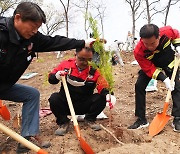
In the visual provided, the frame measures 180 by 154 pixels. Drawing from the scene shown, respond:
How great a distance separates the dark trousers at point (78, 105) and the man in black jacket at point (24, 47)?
17.9 inches

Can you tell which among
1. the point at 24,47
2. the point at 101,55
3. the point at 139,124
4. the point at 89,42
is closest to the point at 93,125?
the point at 139,124

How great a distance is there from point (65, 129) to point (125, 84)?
3.71 meters

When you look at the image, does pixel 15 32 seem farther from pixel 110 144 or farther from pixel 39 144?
pixel 110 144

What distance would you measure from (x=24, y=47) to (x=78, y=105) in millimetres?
1372

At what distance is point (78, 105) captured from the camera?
4.28 meters

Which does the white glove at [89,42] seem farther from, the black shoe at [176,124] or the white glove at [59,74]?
the black shoe at [176,124]

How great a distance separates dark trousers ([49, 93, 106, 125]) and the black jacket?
83cm

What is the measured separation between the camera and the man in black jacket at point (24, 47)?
9.94 ft

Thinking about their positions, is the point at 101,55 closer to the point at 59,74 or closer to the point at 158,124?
the point at 59,74

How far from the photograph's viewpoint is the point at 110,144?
3832mm

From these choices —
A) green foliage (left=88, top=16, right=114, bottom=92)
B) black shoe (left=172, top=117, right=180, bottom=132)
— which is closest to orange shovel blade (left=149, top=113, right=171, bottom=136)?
black shoe (left=172, top=117, right=180, bottom=132)

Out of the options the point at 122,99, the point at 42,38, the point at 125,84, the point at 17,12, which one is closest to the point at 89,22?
the point at 42,38

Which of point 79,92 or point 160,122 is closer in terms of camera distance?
point 160,122

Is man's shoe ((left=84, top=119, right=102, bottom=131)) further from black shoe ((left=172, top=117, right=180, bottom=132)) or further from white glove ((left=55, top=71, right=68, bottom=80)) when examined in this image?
black shoe ((left=172, top=117, right=180, bottom=132))
